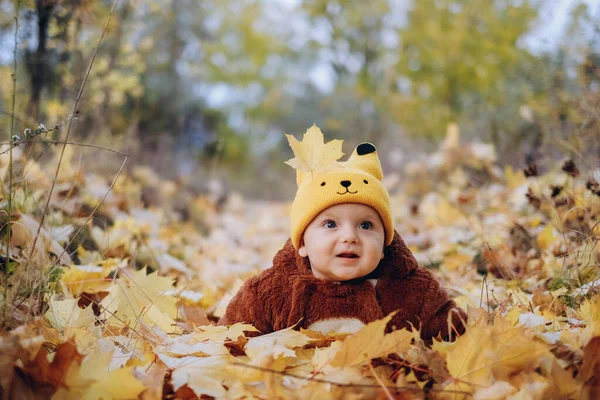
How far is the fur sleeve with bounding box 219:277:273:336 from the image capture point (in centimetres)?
165

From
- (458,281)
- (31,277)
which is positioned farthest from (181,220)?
(31,277)

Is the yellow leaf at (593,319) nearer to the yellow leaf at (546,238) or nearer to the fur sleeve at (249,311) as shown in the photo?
the fur sleeve at (249,311)

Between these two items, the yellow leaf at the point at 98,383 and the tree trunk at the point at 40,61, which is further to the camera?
the tree trunk at the point at 40,61

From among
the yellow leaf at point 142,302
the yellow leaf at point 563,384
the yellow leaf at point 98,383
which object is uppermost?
the yellow leaf at point 563,384

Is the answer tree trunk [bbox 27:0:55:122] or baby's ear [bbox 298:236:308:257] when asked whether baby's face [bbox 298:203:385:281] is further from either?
tree trunk [bbox 27:0:55:122]

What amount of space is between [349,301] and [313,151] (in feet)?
1.56

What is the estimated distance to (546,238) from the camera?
2441mm

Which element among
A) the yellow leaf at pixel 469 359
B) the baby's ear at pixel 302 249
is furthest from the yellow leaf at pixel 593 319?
the baby's ear at pixel 302 249

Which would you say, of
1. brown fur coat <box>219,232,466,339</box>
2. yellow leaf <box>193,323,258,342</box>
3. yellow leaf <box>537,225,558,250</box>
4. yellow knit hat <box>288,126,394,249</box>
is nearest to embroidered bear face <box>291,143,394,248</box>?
yellow knit hat <box>288,126,394,249</box>

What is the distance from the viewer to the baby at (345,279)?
5.20 ft

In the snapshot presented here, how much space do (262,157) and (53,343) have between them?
1505 cm

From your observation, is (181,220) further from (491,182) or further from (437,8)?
(437,8)

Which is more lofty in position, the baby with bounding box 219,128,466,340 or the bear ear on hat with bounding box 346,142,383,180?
the bear ear on hat with bounding box 346,142,383,180

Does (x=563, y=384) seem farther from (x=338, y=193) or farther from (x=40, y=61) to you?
(x=40, y=61)
